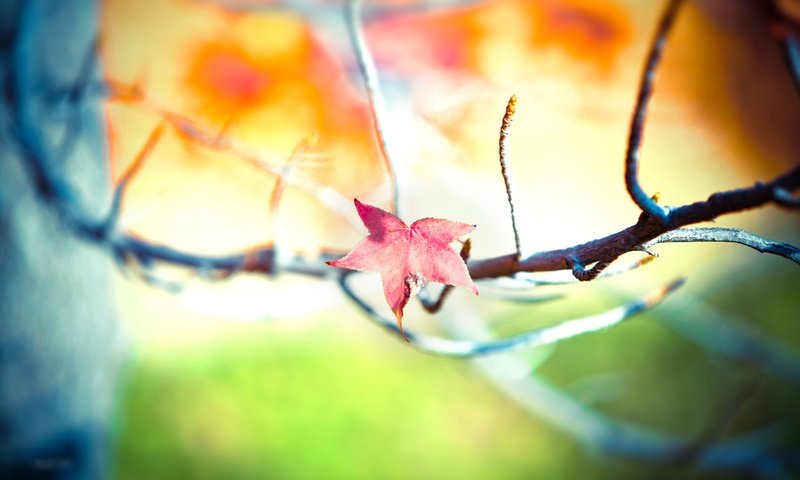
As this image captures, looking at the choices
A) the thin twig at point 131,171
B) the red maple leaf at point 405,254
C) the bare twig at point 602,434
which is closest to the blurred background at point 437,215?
the bare twig at point 602,434

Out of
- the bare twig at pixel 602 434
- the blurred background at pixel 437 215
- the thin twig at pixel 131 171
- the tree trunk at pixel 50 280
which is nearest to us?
the thin twig at pixel 131 171

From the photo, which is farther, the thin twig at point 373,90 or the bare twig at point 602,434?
the bare twig at point 602,434

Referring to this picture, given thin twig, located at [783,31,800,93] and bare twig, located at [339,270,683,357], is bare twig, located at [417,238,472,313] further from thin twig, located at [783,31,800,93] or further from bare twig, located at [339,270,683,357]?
thin twig, located at [783,31,800,93]

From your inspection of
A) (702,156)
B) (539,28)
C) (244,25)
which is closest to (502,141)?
(244,25)

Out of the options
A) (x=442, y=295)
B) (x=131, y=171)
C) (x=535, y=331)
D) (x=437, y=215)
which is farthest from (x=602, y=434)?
(x=437, y=215)

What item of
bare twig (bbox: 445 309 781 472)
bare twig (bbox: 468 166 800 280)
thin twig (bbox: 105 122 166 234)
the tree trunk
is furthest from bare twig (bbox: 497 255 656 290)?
the tree trunk

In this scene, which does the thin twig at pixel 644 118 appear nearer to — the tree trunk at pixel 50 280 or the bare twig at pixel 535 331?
the bare twig at pixel 535 331

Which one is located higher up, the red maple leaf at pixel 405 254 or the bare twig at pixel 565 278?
the bare twig at pixel 565 278
